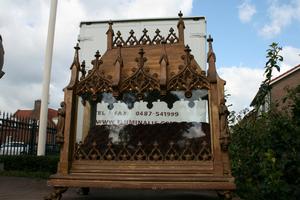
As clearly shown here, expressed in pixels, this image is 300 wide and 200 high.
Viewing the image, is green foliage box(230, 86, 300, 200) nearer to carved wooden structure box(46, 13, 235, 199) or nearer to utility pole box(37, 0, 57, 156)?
carved wooden structure box(46, 13, 235, 199)

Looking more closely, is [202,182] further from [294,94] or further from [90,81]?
[294,94]

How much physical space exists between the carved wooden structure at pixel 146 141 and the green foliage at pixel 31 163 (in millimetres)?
5686

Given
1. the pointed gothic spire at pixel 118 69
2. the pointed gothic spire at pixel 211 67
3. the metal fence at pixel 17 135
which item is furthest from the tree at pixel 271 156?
the metal fence at pixel 17 135

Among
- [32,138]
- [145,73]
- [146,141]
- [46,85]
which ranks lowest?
[146,141]

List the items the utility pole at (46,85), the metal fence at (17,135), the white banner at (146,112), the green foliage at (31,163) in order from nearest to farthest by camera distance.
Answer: the white banner at (146,112)
the green foliage at (31,163)
the utility pole at (46,85)
the metal fence at (17,135)

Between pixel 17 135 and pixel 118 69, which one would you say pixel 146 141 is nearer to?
pixel 118 69

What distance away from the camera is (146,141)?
3.81 m

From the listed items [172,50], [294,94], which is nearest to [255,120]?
[294,94]

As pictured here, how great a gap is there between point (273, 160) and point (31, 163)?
7326mm

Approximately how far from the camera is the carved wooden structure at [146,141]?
3350 mm

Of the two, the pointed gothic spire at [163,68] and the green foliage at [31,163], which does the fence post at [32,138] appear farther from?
the pointed gothic spire at [163,68]

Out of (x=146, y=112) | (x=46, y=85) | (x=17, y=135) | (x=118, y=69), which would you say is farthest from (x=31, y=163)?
(x=118, y=69)

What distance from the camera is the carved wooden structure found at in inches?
132

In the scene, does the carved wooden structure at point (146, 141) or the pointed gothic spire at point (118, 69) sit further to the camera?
the pointed gothic spire at point (118, 69)
